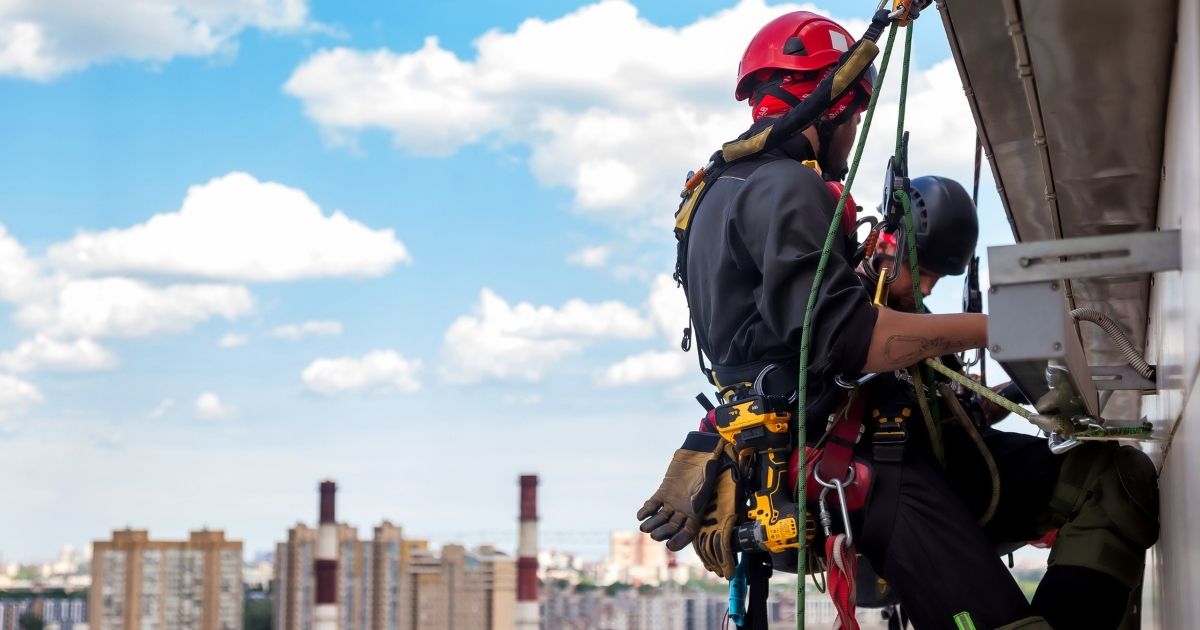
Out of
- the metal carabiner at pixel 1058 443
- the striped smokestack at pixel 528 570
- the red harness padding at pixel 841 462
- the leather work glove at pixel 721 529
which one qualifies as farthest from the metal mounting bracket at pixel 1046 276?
the striped smokestack at pixel 528 570

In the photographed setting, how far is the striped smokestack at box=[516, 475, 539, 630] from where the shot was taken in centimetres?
3281

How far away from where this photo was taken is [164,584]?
3491 cm

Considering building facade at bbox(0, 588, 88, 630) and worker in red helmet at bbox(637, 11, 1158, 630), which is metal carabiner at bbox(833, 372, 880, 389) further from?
building facade at bbox(0, 588, 88, 630)

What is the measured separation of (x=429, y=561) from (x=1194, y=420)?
118ft

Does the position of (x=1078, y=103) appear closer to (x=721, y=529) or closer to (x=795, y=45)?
(x=795, y=45)

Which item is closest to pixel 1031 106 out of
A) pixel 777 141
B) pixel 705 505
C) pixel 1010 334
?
pixel 777 141

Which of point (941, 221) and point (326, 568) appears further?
point (326, 568)

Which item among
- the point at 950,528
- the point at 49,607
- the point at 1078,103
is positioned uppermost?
the point at 1078,103

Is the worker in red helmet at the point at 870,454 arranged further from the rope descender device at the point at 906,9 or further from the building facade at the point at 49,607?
the building facade at the point at 49,607

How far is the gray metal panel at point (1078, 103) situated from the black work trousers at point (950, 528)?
2.10 feet

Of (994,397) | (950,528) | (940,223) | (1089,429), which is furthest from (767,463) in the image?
(940,223)

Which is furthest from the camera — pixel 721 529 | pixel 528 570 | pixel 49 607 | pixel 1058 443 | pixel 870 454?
pixel 49 607

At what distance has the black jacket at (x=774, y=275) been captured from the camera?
105 inches

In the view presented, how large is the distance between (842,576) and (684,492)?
474 millimetres
